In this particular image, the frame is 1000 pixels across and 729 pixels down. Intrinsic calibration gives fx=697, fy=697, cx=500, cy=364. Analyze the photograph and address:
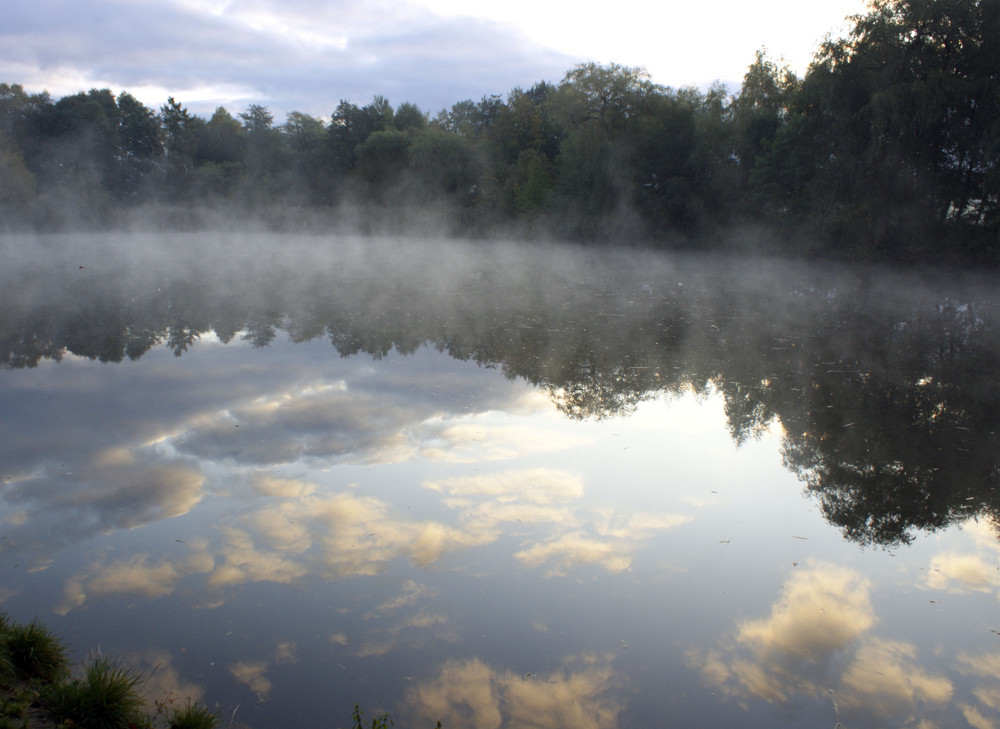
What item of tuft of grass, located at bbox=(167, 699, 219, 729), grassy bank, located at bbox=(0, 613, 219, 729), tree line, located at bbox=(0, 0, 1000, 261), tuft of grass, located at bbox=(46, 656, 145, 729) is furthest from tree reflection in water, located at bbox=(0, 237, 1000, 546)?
tuft of grass, located at bbox=(46, 656, 145, 729)

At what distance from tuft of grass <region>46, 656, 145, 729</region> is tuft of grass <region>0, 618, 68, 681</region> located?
0.24 meters

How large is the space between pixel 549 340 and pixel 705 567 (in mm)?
7609

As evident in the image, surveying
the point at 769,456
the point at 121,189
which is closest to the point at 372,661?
the point at 769,456

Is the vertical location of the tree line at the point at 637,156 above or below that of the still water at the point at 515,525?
above

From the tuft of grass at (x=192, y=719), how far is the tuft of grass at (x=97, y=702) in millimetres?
129

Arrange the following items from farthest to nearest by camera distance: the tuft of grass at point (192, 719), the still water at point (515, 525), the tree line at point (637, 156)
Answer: the tree line at point (637, 156)
the still water at point (515, 525)
the tuft of grass at point (192, 719)

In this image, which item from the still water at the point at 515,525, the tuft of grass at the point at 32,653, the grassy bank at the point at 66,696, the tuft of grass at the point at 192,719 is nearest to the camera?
the grassy bank at the point at 66,696

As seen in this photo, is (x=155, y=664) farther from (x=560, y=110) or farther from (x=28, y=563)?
(x=560, y=110)

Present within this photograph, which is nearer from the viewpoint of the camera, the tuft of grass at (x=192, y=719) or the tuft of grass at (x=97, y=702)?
the tuft of grass at (x=97, y=702)

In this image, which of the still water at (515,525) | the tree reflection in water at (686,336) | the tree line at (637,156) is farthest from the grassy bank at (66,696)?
the tree line at (637,156)

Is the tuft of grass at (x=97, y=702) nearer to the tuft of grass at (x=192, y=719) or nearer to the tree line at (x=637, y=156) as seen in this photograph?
the tuft of grass at (x=192, y=719)

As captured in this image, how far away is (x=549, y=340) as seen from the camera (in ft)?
39.2

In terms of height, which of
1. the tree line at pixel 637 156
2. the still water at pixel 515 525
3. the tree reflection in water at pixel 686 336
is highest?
the tree line at pixel 637 156

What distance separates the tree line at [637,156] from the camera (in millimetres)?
20688
